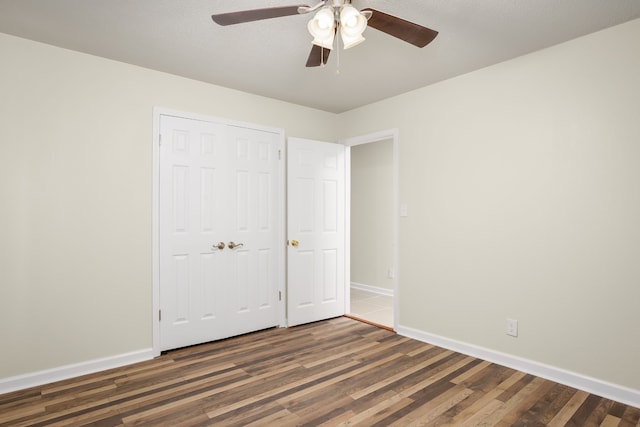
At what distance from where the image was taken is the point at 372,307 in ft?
15.4

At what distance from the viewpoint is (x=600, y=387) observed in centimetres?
238

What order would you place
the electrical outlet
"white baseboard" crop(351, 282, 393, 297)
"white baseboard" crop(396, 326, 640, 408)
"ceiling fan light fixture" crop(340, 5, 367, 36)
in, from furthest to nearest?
1. "white baseboard" crop(351, 282, 393, 297)
2. the electrical outlet
3. "white baseboard" crop(396, 326, 640, 408)
4. "ceiling fan light fixture" crop(340, 5, 367, 36)

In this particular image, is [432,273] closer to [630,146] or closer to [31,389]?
[630,146]

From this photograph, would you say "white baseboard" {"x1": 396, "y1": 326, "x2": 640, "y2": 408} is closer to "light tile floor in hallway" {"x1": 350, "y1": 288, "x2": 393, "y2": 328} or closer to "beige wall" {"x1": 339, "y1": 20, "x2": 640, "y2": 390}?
"beige wall" {"x1": 339, "y1": 20, "x2": 640, "y2": 390}

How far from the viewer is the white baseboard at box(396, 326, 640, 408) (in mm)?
2298

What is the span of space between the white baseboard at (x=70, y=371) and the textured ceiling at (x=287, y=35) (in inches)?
93.9

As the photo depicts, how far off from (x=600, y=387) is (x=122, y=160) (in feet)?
12.7

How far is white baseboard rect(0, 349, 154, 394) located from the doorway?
9.35 feet

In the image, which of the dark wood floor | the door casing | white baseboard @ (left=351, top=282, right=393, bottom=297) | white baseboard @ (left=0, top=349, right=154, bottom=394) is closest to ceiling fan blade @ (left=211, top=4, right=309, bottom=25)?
the door casing

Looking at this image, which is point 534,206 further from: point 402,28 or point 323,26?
point 323,26

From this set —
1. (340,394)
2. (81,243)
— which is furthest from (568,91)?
(81,243)

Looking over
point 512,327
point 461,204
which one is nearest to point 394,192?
point 461,204

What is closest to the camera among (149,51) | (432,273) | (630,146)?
(630,146)

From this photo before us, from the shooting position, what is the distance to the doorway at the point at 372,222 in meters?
5.38
